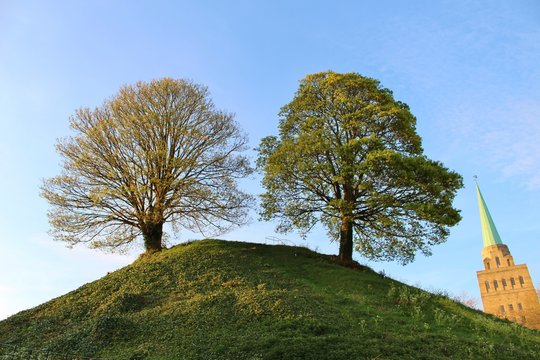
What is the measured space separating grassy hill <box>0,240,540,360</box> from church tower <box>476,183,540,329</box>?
6500 cm

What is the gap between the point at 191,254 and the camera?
22.1m

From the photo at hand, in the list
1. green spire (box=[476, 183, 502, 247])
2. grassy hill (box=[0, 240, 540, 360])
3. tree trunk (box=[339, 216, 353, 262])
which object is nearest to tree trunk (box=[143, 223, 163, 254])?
grassy hill (box=[0, 240, 540, 360])

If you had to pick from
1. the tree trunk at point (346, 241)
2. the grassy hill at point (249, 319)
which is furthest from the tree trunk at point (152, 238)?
the tree trunk at point (346, 241)

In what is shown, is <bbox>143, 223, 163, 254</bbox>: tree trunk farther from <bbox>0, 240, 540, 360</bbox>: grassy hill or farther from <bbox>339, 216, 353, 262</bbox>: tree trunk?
<bbox>339, 216, 353, 262</bbox>: tree trunk

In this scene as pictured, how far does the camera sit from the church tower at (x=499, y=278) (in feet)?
245

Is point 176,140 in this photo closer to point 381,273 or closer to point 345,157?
point 345,157

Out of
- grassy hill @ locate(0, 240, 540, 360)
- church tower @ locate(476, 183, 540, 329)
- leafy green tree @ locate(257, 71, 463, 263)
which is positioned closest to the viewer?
grassy hill @ locate(0, 240, 540, 360)

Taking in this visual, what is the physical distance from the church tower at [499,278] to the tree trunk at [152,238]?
214 feet

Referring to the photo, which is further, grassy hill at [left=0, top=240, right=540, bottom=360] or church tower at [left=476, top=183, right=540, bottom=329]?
church tower at [left=476, top=183, right=540, bottom=329]

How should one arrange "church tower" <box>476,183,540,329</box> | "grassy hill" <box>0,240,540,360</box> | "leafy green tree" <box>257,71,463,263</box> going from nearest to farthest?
"grassy hill" <box>0,240,540,360</box>, "leafy green tree" <box>257,71,463,263</box>, "church tower" <box>476,183,540,329</box>

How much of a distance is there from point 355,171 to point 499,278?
7233cm

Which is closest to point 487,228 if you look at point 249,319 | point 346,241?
point 346,241

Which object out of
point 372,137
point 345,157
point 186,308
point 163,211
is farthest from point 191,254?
point 372,137

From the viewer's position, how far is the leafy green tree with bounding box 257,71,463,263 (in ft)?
68.3
